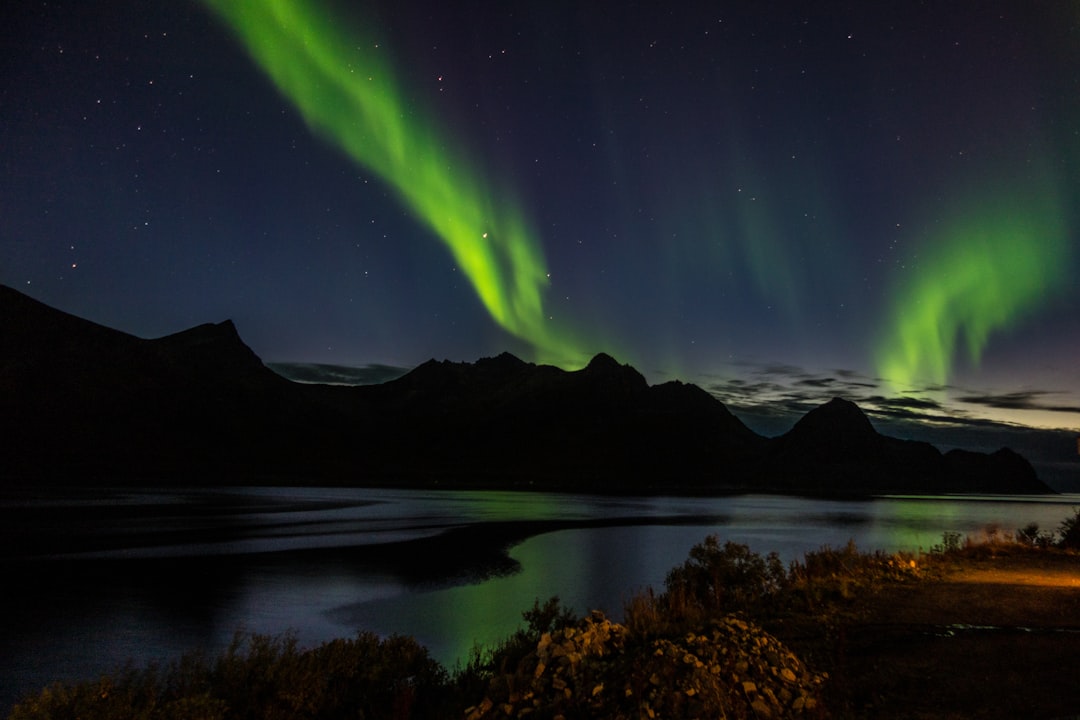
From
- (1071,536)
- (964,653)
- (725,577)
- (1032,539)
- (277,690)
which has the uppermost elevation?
(1071,536)

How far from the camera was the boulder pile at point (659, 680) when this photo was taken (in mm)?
6617

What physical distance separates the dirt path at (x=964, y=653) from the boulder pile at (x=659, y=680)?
0.74m

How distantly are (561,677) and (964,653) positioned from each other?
19.3 feet

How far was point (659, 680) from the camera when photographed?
6.80 metres

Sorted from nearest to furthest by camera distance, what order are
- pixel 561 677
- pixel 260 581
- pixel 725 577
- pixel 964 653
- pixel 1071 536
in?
pixel 561 677 < pixel 964 653 < pixel 725 577 < pixel 1071 536 < pixel 260 581

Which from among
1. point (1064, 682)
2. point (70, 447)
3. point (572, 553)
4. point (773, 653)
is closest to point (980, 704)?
point (1064, 682)

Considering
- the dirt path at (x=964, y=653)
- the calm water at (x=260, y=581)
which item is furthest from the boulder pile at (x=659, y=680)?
the calm water at (x=260, y=581)

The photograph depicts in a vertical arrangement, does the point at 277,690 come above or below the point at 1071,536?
below

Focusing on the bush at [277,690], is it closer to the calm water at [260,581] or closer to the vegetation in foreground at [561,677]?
the vegetation in foreground at [561,677]

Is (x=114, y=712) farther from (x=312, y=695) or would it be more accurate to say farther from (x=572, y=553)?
(x=572, y=553)

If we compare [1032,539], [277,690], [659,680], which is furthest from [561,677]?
[1032,539]

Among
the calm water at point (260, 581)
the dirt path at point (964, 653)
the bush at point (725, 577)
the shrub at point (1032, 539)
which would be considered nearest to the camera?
the dirt path at point (964, 653)

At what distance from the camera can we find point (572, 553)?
37531mm

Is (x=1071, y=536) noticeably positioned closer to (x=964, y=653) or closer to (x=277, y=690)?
(x=964, y=653)
